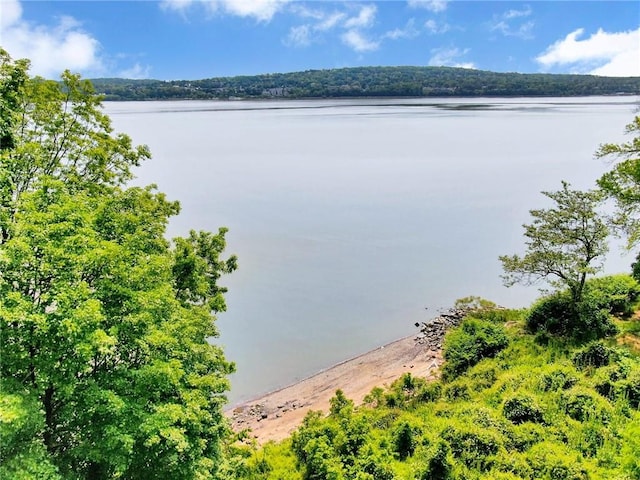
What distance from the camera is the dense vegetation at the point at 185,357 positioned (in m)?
7.19

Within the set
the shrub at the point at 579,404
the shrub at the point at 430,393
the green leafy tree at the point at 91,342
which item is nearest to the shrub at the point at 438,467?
the shrub at the point at 579,404

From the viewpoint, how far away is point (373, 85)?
6594 inches

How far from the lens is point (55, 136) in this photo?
12.2 meters

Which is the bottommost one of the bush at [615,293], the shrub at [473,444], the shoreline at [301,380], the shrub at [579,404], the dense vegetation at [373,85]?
the shoreline at [301,380]

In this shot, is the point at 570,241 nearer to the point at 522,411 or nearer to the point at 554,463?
the point at 522,411

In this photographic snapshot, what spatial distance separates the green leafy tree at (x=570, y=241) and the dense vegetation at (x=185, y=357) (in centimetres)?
7

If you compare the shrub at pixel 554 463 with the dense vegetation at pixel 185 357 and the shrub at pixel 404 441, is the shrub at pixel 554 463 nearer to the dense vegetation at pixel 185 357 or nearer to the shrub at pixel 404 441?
the dense vegetation at pixel 185 357

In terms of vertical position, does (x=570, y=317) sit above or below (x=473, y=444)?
above

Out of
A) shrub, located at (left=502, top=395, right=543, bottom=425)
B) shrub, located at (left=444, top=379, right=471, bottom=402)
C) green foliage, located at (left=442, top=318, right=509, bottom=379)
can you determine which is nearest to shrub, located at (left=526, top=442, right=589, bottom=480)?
shrub, located at (left=502, top=395, right=543, bottom=425)

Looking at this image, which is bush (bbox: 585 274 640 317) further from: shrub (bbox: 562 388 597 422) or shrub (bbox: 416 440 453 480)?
shrub (bbox: 416 440 453 480)

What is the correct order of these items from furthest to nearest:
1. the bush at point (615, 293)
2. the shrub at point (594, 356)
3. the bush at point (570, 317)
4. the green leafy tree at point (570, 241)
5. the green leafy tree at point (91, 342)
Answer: the bush at point (615, 293) → the green leafy tree at point (570, 241) → the bush at point (570, 317) → the shrub at point (594, 356) → the green leafy tree at point (91, 342)

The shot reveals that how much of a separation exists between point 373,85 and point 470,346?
6371 inches

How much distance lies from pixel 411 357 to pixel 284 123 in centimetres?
8877

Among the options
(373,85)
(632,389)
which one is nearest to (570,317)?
(632,389)
